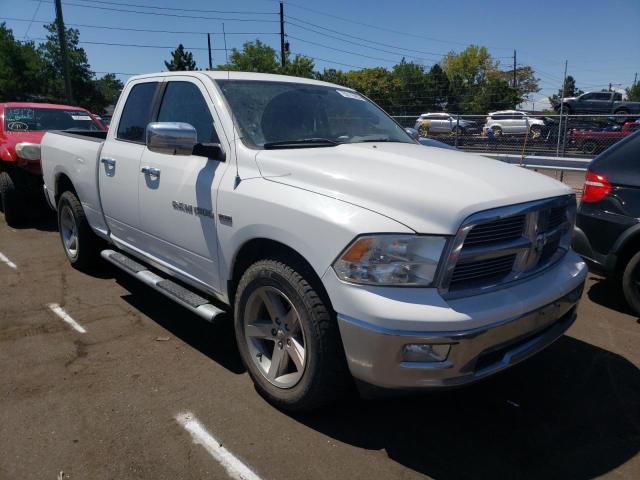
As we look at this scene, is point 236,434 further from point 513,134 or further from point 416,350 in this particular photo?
point 513,134

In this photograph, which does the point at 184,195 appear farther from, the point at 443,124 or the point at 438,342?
the point at 443,124

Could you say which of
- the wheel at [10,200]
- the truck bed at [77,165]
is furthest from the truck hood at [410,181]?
the wheel at [10,200]

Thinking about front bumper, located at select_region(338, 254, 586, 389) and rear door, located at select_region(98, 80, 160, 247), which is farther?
rear door, located at select_region(98, 80, 160, 247)

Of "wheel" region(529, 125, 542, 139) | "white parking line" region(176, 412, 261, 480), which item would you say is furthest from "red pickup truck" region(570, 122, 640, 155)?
"white parking line" region(176, 412, 261, 480)

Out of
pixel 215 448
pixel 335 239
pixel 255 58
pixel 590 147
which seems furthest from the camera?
pixel 255 58

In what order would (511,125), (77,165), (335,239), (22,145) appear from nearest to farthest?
(335,239)
(77,165)
(22,145)
(511,125)

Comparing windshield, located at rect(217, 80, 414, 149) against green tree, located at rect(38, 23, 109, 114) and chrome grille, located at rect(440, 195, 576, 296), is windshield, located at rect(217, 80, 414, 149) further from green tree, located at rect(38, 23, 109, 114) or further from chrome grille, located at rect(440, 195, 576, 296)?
green tree, located at rect(38, 23, 109, 114)

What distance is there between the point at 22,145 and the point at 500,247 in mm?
7123

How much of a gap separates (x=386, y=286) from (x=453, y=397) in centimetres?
125

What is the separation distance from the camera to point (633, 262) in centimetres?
415

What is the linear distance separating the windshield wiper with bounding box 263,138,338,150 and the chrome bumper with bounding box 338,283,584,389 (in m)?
1.30

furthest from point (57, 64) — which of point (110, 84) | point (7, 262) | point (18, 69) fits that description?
point (7, 262)

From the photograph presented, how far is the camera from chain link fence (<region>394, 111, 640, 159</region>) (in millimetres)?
12820

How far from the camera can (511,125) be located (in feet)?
56.9
